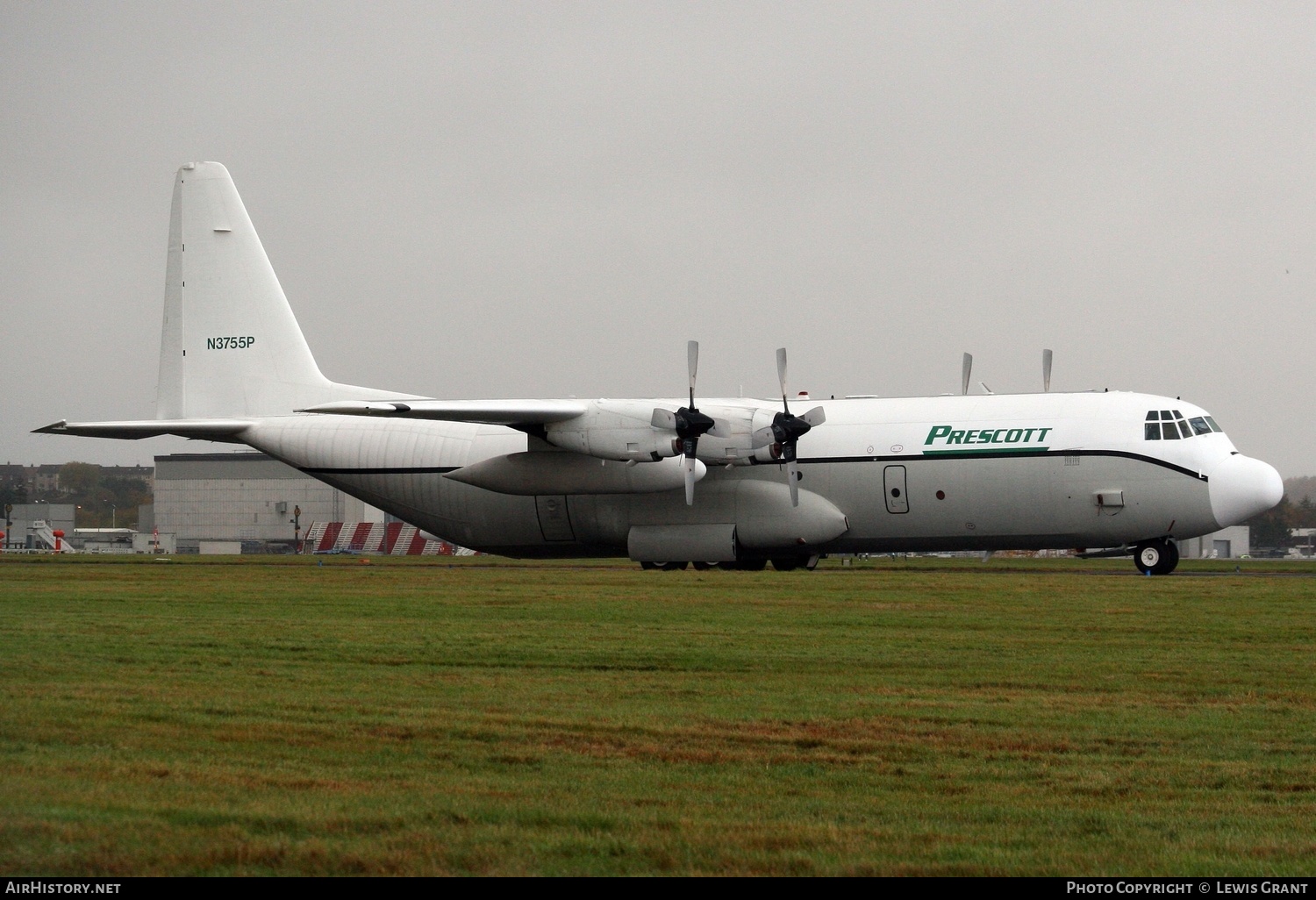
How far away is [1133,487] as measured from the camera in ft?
110

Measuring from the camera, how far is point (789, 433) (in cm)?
3347

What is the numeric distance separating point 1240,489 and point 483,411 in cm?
1797

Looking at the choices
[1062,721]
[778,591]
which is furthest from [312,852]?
[778,591]

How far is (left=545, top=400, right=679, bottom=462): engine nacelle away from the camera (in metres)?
33.7

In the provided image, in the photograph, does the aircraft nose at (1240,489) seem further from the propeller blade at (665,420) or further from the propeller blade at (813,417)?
the propeller blade at (665,420)

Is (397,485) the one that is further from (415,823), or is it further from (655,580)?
(415,823)

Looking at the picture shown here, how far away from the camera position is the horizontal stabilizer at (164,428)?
36.9 meters

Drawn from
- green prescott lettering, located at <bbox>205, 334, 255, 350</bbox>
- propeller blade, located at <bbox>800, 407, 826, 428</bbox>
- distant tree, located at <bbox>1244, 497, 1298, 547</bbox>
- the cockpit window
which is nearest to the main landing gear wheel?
the cockpit window

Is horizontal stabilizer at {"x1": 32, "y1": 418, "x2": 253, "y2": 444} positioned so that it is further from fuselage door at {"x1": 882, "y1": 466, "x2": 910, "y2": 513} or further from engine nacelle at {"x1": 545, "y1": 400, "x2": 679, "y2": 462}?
fuselage door at {"x1": 882, "y1": 466, "x2": 910, "y2": 513}

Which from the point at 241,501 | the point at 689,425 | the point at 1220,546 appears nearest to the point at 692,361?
the point at 689,425

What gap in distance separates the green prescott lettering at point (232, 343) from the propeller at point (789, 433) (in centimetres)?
1657

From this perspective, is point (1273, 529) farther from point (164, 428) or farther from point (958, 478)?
point (164, 428)

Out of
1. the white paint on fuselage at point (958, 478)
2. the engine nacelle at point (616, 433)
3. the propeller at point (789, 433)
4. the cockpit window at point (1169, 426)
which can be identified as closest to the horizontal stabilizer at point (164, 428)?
the white paint on fuselage at point (958, 478)

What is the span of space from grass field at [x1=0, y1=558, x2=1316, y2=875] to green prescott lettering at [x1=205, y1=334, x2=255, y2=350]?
1969cm
